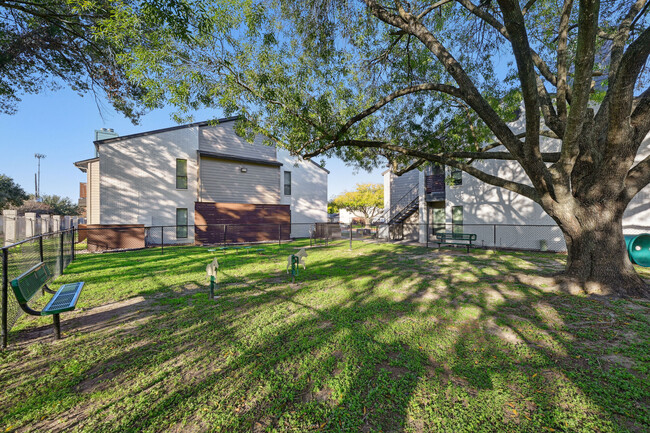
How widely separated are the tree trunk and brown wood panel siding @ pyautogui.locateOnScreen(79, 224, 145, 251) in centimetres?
1967

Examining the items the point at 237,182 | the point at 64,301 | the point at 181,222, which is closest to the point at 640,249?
the point at 64,301

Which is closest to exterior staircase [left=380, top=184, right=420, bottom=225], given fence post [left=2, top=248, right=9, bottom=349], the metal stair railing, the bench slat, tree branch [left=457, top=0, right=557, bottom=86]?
the metal stair railing

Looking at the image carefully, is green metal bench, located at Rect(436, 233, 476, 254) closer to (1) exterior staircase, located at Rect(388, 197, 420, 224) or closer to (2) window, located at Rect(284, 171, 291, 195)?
(1) exterior staircase, located at Rect(388, 197, 420, 224)

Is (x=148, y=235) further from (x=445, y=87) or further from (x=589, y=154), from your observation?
(x=589, y=154)

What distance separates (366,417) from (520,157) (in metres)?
6.39

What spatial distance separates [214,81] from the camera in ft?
26.1

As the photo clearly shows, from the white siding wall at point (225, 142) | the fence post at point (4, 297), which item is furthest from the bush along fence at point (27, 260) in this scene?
the white siding wall at point (225, 142)

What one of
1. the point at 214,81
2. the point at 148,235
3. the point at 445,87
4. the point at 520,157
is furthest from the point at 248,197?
the point at 520,157

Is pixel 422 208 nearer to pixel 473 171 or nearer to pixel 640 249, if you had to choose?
pixel 640 249

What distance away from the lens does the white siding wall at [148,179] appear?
49.6 feet

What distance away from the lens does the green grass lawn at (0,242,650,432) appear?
7.45 ft

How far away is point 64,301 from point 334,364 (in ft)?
14.8

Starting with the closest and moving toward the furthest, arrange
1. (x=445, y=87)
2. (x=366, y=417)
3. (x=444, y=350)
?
1. (x=366, y=417)
2. (x=444, y=350)
3. (x=445, y=87)

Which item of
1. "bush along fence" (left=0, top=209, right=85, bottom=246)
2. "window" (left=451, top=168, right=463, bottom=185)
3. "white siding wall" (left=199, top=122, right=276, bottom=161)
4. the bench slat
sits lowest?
the bench slat
